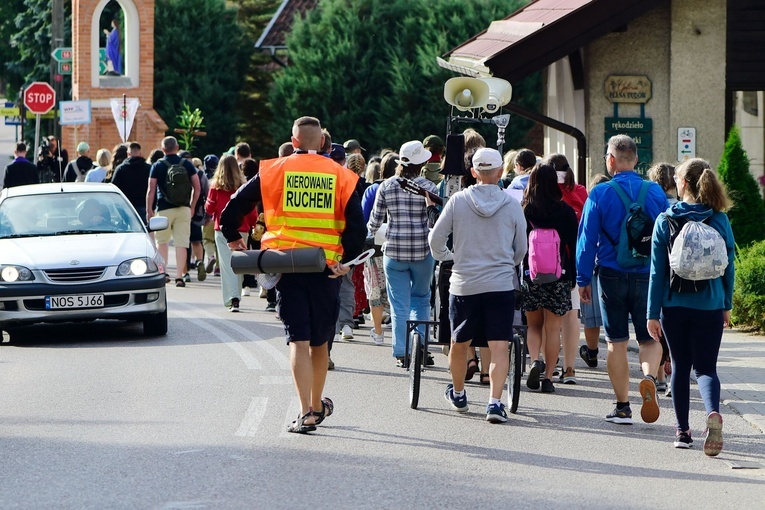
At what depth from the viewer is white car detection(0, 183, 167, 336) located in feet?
44.5

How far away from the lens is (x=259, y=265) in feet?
28.5

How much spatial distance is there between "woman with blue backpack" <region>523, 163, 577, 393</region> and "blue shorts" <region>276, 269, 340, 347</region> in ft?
7.94

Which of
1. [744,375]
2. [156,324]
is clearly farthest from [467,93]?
[156,324]

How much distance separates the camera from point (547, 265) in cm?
1077

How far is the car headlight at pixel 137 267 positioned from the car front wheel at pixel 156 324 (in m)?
0.45

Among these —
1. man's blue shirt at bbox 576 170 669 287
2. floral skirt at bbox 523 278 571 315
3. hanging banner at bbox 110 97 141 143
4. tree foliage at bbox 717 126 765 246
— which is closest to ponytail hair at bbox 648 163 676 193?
floral skirt at bbox 523 278 571 315

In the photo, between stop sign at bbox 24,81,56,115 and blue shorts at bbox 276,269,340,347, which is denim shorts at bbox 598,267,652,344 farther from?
stop sign at bbox 24,81,56,115

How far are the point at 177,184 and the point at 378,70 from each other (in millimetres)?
23326

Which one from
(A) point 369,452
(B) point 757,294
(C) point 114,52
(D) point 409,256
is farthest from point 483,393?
(C) point 114,52

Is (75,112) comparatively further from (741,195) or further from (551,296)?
(551,296)

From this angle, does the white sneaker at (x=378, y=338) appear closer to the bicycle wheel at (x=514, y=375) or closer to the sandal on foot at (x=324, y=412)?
the bicycle wheel at (x=514, y=375)

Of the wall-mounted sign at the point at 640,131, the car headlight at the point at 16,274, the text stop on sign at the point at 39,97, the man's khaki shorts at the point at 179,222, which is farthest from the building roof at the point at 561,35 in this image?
the text stop on sign at the point at 39,97

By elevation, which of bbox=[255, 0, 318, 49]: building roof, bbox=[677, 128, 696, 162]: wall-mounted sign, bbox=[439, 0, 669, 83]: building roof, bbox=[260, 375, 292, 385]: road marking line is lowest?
bbox=[260, 375, 292, 385]: road marking line

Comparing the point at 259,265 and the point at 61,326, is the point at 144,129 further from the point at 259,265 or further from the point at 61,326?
the point at 259,265
